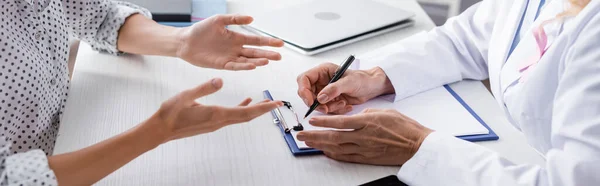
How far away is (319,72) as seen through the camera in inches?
50.8

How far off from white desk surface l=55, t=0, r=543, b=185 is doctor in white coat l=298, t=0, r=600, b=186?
0.13ft

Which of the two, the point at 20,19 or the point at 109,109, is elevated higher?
the point at 20,19

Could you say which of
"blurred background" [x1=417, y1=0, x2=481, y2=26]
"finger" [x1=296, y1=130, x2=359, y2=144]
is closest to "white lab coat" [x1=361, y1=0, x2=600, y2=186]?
"finger" [x1=296, y1=130, x2=359, y2=144]

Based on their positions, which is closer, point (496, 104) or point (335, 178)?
point (335, 178)

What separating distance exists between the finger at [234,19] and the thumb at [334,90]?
0.23m

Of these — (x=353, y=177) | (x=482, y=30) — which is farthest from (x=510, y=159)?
(x=482, y=30)

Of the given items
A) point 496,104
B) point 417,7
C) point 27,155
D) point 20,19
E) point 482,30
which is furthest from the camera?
point 417,7

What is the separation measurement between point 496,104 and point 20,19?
94cm

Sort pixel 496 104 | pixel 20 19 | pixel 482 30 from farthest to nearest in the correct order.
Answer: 1. pixel 482 30
2. pixel 496 104
3. pixel 20 19

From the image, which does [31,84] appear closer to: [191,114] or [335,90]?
[191,114]

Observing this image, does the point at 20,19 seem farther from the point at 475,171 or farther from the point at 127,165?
the point at 475,171

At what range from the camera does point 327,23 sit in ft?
5.18

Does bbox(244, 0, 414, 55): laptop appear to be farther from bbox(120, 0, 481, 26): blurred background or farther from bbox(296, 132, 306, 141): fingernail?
bbox(296, 132, 306, 141): fingernail

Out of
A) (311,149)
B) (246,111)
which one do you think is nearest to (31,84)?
(246,111)
